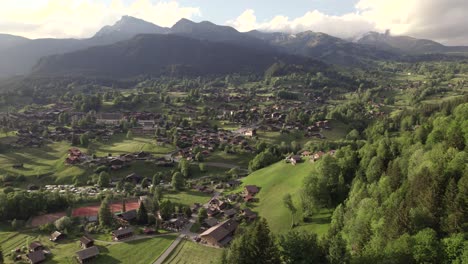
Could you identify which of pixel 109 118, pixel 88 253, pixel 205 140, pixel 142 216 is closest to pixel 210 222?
pixel 142 216

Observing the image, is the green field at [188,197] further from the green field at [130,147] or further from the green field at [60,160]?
the green field at [130,147]

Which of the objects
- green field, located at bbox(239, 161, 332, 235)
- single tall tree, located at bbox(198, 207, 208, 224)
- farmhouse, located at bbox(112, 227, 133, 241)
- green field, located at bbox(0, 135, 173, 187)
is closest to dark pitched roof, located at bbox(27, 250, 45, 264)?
farmhouse, located at bbox(112, 227, 133, 241)

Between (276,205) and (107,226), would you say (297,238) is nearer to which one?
(276,205)

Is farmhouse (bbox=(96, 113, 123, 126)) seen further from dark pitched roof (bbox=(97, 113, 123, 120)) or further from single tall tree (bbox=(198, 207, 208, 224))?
single tall tree (bbox=(198, 207, 208, 224))

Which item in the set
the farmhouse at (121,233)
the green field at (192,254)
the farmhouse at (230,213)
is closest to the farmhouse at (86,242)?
the farmhouse at (121,233)

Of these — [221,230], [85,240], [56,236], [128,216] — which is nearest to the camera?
[85,240]

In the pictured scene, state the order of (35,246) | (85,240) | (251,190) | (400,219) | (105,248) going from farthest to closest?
(251,190), (85,240), (105,248), (35,246), (400,219)

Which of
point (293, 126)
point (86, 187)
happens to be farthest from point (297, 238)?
point (293, 126)

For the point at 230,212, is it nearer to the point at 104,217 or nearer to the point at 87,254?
the point at 104,217
